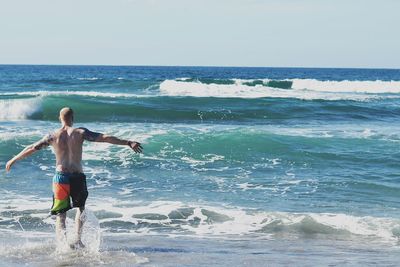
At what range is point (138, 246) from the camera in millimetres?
7992

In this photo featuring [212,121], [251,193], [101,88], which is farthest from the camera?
[101,88]

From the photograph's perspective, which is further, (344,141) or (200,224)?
(344,141)

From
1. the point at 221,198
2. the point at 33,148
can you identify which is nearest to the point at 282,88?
the point at 221,198

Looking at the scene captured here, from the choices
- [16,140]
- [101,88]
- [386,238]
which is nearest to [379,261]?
[386,238]

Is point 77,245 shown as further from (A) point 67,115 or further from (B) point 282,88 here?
(B) point 282,88

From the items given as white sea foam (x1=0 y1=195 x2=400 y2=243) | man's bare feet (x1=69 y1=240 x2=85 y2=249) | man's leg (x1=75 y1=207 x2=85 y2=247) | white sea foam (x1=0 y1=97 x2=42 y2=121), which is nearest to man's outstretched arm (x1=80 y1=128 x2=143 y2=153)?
man's leg (x1=75 y1=207 x2=85 y2=247)

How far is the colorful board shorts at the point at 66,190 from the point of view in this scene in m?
7.50

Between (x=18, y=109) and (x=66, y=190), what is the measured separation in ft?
64.0

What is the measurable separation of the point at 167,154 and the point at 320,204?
5807 mm

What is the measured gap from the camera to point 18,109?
2620cm

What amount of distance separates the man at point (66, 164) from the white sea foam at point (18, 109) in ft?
59.2

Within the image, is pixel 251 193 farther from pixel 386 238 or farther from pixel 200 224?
pixel 386 238

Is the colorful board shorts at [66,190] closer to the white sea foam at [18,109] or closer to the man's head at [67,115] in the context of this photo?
the man's head at [67,115]

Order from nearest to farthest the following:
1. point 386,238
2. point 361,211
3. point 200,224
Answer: point 386,238 → point 200,224 → point 361,211
